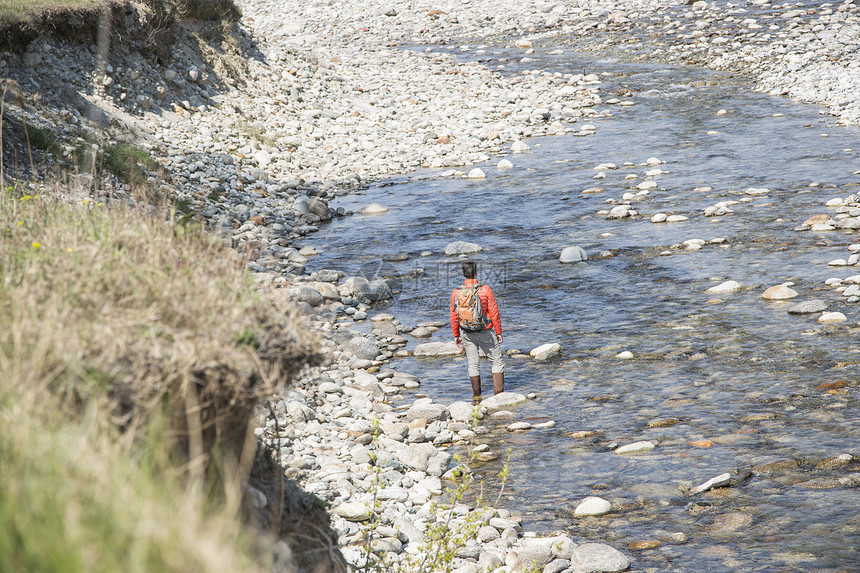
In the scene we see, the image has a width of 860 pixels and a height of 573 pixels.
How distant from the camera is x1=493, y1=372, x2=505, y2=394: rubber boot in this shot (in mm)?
9039

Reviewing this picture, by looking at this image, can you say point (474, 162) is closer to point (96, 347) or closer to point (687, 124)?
point (687, 124)

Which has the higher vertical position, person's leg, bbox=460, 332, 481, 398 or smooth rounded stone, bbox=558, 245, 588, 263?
smooth rounded stone, bbox=558, 245, 588, 263

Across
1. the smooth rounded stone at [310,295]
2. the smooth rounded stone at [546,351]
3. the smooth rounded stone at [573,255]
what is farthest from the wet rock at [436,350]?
the smooth rounded stone at [573,255]

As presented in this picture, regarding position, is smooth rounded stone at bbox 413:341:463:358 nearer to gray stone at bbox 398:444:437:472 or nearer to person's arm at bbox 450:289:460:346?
person's arm at bbox 450:289:460:346

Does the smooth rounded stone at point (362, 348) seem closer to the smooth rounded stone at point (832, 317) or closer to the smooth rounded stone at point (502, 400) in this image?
the smooth rounded stone at point (502, 400)

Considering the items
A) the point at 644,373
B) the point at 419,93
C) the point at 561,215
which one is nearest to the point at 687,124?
the point at 561,215

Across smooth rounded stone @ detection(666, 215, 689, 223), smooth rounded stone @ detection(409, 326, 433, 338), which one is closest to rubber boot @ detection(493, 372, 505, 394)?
smooth rounded stone @ detection(409, 326, 433, 338)

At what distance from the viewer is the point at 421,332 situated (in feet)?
36.2

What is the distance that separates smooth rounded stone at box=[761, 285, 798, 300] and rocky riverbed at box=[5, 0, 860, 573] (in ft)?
0.17

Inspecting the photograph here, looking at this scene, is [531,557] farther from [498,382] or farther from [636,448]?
[498,382]

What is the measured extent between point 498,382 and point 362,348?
223cm

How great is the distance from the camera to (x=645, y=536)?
6.11 m

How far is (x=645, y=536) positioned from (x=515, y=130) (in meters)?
17.2

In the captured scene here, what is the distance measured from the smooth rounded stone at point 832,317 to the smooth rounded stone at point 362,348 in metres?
5.96
